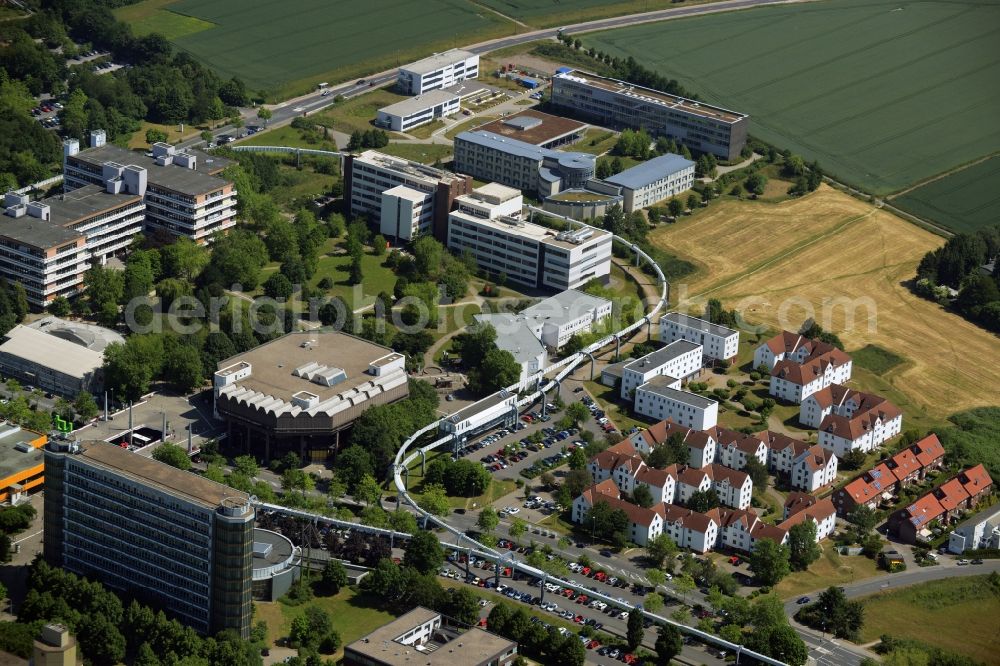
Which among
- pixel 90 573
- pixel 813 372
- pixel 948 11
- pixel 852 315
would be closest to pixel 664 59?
pixel 948 11

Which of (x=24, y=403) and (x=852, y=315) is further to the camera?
(x=852, y=315)

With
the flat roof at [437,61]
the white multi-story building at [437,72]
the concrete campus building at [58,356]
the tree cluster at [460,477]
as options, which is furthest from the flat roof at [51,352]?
the flat roof at [437,61]

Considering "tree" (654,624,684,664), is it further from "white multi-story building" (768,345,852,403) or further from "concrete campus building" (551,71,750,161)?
"concrete campus building" (551,71,750,161)

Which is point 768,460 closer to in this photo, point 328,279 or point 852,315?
point 852,315

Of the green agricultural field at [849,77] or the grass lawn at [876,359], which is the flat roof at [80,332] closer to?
the grass lawn at [876,359]

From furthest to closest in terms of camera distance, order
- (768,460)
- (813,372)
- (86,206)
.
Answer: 1. (86,206)
2. (813,372)
3. (768,460)

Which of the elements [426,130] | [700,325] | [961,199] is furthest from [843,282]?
[426,130]

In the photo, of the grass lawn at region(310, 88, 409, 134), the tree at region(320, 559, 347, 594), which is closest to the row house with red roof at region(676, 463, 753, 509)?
the tree at region(320, 559, 347, 594)
